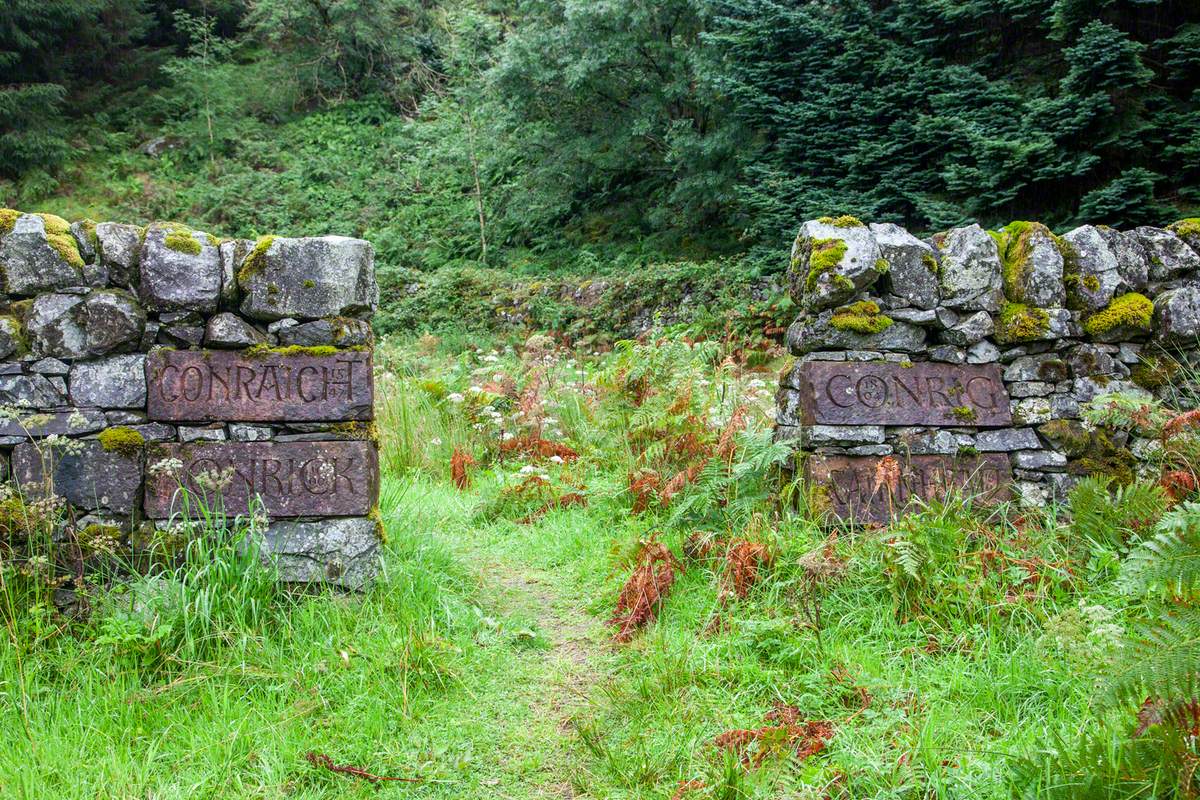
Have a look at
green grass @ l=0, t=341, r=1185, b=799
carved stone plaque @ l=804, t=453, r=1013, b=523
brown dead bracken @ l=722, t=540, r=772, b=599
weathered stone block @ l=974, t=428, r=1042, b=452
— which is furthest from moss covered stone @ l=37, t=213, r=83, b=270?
weathered stone block @ l=974, t=428, r=1042, b=452

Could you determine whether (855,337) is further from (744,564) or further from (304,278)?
(304,278)

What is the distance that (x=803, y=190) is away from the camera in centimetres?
1043

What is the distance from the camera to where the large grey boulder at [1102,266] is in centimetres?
423

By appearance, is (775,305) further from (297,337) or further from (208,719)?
(208,719)

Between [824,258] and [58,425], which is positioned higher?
[824,258]

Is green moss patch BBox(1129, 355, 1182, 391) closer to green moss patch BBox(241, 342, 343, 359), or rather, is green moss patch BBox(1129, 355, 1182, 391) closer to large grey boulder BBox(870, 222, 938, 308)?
large grey boulder BBox(870, 222, 938, 308)

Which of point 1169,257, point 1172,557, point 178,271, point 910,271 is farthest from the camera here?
point 1169,257

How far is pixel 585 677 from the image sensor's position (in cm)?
331

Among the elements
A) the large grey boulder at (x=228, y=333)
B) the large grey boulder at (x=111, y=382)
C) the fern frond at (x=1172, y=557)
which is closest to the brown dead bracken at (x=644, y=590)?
the fern frond at (x=1172, y=557)

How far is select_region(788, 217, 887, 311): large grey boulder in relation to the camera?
13.4 feet

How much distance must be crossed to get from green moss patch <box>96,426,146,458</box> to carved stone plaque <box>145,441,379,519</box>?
0.06 metres

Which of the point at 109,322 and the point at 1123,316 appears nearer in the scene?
the point at 109,322

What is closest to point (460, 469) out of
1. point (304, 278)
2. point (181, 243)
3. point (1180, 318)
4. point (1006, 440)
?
point (304, 278)

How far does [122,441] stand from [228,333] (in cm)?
66
